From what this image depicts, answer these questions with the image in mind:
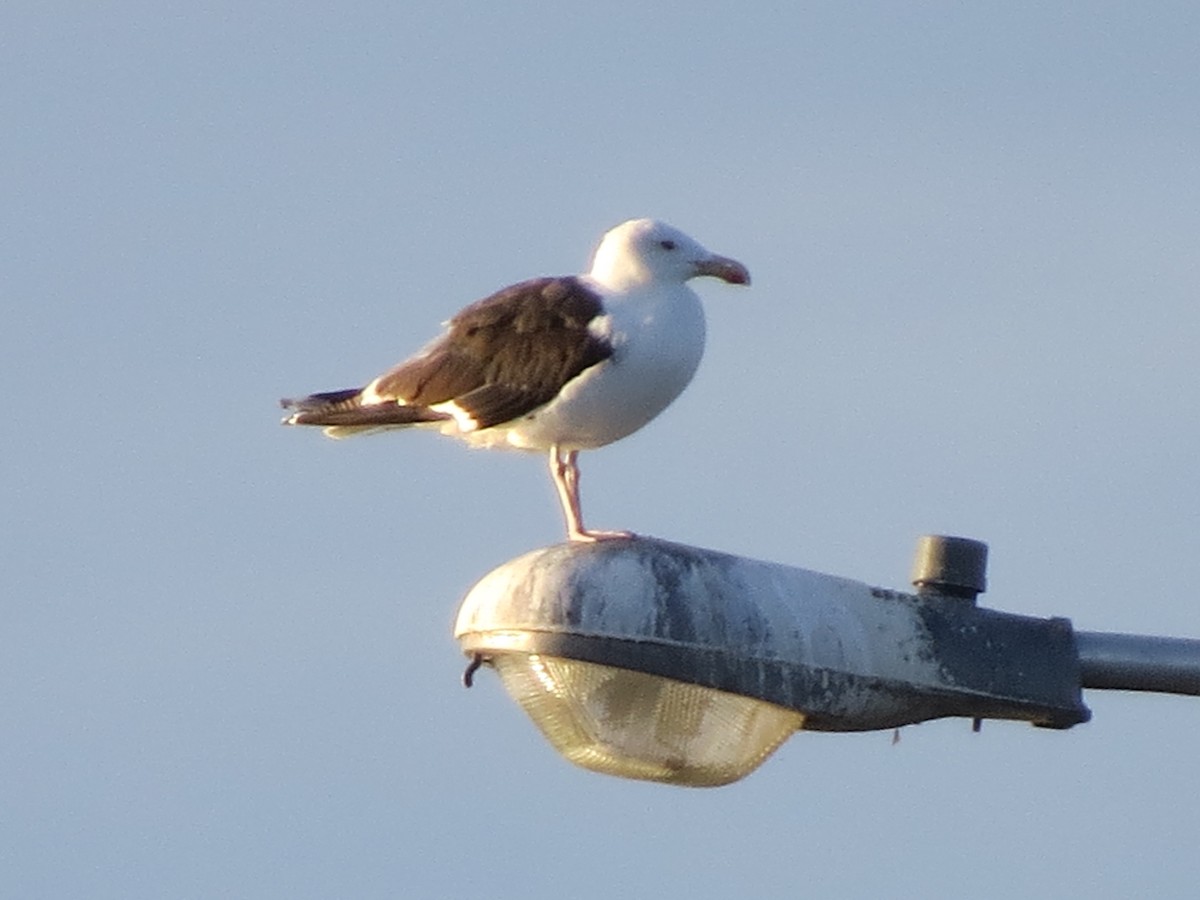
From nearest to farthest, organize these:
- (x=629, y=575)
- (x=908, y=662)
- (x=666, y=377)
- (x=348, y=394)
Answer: (x=629, y=575), (x=908, y=662), (x=666, y=377), (x=348, y=394)

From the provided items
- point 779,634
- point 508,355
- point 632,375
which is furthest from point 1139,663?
point 508,355

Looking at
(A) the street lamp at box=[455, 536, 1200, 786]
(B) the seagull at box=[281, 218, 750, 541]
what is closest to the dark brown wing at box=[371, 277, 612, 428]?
(B) the seagull at box=[281, 218, 750, 541]

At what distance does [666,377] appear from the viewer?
768 centimetres

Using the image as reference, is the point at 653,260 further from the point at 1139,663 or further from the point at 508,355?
the point at 1139,663

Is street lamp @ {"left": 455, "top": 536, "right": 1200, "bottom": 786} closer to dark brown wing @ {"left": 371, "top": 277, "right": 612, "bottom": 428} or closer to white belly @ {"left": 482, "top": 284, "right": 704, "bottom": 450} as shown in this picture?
white belly @ {"left": 482, "top": 284, "right": 704, "bottom": 450}

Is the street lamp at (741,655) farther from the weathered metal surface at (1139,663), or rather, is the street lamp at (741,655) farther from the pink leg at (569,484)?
the pink leg at (569,484)

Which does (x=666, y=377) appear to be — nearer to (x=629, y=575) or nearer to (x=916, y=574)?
(x=916, y=574)

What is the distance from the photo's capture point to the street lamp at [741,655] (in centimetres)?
476

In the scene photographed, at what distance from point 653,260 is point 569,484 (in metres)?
0.77

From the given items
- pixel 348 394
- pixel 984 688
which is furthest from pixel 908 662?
pixel 348 394

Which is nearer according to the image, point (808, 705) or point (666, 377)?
point (808, 705)

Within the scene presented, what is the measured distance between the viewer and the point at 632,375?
7.68 metres

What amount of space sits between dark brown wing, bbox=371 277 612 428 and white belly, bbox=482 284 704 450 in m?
0.06

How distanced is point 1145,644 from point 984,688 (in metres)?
0.34
